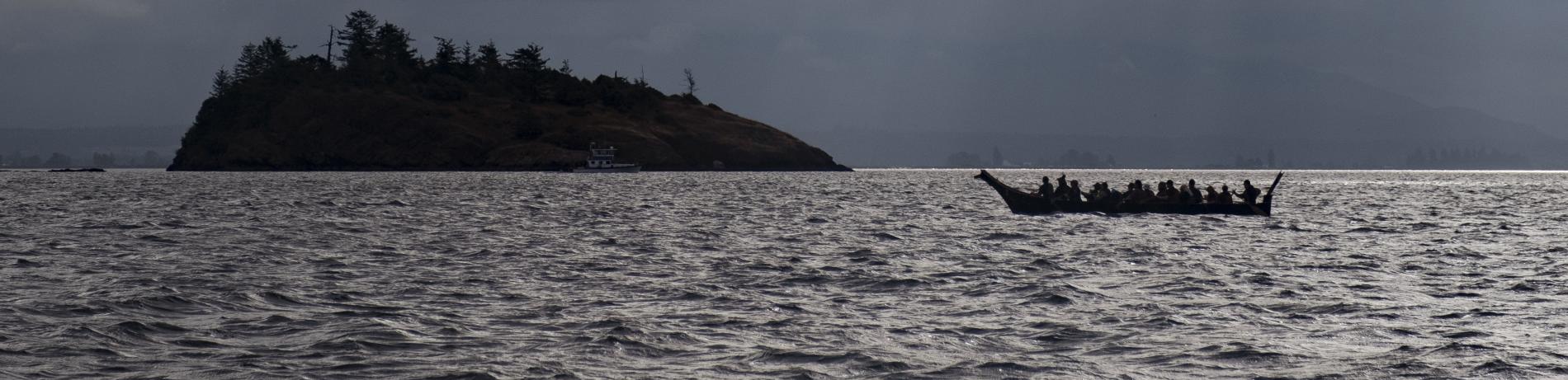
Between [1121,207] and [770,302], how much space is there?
130 ft

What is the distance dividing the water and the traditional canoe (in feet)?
38.2

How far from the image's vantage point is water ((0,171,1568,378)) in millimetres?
15961

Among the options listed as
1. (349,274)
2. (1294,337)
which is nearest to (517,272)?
(349,274)

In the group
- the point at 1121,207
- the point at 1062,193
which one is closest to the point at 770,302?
Result: the point at 1121,207

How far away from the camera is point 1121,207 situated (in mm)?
58844

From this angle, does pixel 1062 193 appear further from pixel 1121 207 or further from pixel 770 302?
pixel 770 302

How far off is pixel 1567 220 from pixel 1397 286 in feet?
124

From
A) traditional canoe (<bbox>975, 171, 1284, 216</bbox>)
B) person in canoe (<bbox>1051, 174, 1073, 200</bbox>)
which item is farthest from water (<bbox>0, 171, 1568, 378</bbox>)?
person in canoe (<bbox>1051, 174, 1073, 200</bbox>)

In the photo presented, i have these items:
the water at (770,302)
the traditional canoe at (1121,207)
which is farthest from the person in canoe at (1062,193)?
the water at (770,302)

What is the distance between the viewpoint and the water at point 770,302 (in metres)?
16.0

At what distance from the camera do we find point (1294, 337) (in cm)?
1822

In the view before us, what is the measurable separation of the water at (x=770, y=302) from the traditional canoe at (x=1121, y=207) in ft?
38.2

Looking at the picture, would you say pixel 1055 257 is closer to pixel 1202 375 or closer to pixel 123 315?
pixel 1202 375

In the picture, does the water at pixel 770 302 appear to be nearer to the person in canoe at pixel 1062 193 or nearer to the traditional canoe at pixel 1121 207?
the traditional canoe at pixel 1121 207
